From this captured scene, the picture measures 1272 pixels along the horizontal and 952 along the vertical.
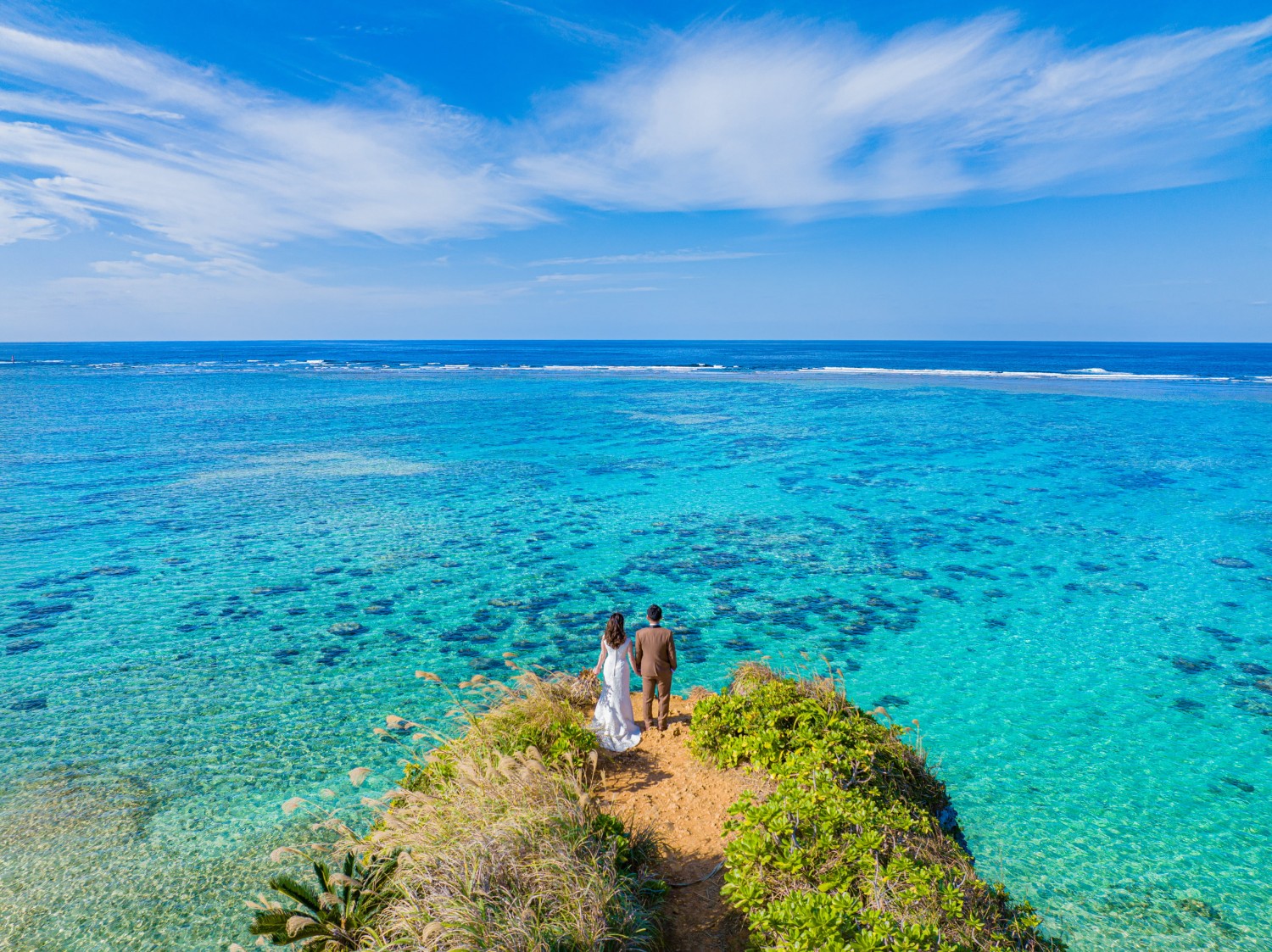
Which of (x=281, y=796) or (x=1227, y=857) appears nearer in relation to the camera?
(x=1227, y=857)

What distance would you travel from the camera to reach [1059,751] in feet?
36.8

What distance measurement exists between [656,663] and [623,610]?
6.62m

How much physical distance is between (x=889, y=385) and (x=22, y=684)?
84061 mm

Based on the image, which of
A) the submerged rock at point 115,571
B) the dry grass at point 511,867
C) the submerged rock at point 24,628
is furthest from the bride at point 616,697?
the submerged rock at point 115,571

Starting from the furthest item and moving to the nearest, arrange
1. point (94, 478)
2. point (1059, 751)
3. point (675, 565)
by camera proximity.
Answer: point (94, 478) < point (675, 565) < point (1059, 751)

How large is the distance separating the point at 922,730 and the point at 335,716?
10.3 meters

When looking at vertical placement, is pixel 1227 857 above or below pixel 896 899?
below

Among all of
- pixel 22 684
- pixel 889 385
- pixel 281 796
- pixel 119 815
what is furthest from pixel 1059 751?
pixel 889 385

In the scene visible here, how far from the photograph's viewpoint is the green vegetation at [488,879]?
534cm

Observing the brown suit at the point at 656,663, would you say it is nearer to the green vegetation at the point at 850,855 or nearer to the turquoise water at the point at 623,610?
the green vegetation at the point at 850,855

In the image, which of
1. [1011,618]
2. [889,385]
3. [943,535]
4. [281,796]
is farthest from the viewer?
[889,385]

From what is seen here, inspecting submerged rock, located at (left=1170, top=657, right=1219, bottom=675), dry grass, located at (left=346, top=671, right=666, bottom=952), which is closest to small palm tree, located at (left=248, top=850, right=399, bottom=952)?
dry grass, located at (left=346, top=671, right=666, bottom=952)

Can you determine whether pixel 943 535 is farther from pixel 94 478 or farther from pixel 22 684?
pixel 94 478

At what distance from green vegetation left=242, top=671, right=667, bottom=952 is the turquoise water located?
2698mm
